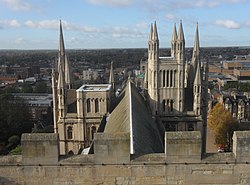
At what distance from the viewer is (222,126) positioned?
48188 mm

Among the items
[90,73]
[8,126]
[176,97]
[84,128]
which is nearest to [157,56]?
[176,97]

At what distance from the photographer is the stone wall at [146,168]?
25.0 ft

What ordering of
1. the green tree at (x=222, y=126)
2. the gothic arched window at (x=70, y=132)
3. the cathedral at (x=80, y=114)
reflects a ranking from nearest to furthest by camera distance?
1. the cathedral at (x=80, y=114)
2. the gothic arched window at (x=70, y=132)
3. the green tree at (x=222, y=126)

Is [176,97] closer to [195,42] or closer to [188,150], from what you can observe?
[195,42]

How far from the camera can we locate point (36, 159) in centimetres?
773

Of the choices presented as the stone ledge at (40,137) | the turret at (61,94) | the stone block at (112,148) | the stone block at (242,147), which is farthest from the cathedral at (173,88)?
the stone ledge at (40,137)

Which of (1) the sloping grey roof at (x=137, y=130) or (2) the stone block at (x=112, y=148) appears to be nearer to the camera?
(2) the stone block at (x=112, y=148)

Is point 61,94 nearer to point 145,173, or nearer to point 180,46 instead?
point 180,46

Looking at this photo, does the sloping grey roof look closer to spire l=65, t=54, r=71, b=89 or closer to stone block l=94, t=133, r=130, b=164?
stone block l=94, t=133, r=130, b=164

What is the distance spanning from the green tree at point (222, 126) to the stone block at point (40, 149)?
41.0 meters

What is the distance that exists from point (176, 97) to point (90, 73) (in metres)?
109

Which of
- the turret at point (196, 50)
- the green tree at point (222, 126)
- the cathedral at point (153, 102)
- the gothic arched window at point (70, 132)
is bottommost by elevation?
the green tree at point (222, 126)

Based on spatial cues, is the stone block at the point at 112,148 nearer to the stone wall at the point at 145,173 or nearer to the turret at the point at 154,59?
the stone wall at the point at 145,173

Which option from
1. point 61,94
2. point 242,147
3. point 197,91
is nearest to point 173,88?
point 197,91
